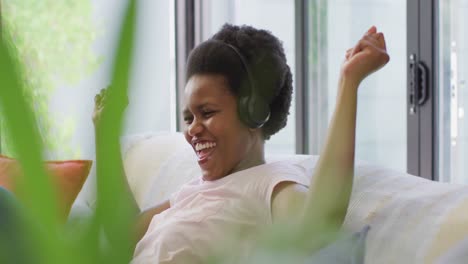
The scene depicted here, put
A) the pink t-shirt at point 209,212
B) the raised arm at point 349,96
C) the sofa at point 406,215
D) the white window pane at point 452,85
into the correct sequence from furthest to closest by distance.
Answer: the white window pane at point 452,85, the pink t-shirt at point 209,212, the sofa at point 406,215, the raised arm at point 349,96

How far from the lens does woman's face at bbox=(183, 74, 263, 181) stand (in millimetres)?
1161

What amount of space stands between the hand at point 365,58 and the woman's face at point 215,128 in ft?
2.04

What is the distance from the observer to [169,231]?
102 cm

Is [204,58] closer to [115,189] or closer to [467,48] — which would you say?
[115,189]

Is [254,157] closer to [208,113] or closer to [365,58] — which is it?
[208,113]

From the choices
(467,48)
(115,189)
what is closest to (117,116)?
(115,189)

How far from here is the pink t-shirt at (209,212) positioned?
99 cm

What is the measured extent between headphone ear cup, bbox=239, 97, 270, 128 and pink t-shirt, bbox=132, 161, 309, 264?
0.27 feet

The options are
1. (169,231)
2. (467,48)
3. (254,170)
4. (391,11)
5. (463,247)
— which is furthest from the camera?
(391,11)

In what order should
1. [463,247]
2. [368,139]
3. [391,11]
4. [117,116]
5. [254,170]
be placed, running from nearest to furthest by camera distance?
[117,116] → [463,247] → [254,170] → [391,11] → [368,139]

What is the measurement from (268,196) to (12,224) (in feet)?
3.04

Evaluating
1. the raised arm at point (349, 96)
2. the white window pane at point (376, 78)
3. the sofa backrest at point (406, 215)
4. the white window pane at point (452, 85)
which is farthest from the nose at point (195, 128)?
the white window pane at point (376, 78)

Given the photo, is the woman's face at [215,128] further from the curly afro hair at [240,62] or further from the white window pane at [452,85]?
the white window pane at [452,85]

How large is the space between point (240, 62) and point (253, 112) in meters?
0.11
